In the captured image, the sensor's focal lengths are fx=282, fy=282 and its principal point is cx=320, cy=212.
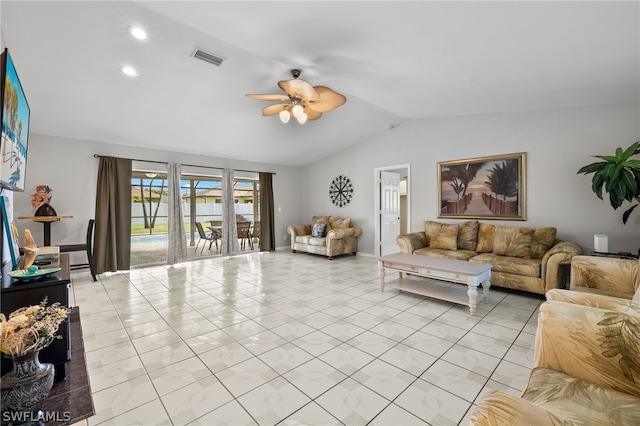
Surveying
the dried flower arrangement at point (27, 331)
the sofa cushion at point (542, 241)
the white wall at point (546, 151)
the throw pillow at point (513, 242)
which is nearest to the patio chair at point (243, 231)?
the white wall at point (546, 151)

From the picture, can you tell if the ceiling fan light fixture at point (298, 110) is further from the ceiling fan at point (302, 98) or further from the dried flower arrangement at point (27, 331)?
the dried flower arrangement at point (27, 331)

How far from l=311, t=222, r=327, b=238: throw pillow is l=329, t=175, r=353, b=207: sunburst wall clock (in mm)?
734

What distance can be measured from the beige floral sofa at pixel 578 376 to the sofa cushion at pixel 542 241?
2706 millimetres

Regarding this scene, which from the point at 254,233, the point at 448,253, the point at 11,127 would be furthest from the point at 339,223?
the point at 11,127

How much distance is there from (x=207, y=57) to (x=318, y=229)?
4.48 metres

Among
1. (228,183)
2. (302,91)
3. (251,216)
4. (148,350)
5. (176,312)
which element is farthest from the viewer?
(251,216)

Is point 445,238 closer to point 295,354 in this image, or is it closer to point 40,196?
point 295,354

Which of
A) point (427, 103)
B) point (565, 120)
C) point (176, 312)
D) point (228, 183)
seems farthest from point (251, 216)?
point (565, 120)

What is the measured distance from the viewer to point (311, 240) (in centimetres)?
675

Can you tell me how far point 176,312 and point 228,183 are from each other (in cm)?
398

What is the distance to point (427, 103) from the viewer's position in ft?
14.4

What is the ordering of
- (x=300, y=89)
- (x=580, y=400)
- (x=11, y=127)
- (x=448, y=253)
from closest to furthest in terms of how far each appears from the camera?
1. (x=580, y=400)
2. (x=11, y=127)
3. (x=300, y=89)
4. (x=448, y=253)

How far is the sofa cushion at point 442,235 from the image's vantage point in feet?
15.4

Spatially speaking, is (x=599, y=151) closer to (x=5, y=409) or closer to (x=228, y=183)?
(x=5, y=409)
